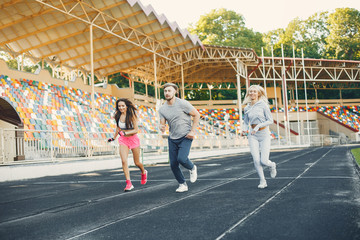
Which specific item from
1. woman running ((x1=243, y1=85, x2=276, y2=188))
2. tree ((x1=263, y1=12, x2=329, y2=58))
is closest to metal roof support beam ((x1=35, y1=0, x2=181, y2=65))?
woman running ((x1=243, y1=85, x2=276, y2=188))

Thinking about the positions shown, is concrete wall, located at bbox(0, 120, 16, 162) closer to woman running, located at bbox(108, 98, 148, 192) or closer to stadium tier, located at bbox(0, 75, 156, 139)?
stadium tier, located at bbox(0, 75, 156, 139)

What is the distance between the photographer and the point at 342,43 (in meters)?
65.2

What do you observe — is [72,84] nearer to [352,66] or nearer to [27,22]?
[27,22]

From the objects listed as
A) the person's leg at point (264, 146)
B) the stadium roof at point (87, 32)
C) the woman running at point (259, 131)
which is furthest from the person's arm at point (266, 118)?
the stadium roof at point (87, 32)

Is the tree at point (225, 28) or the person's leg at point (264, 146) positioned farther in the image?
the tree at point (225, 28)

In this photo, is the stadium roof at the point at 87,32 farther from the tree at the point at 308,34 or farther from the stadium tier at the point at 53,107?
the tree at the point at 308,34

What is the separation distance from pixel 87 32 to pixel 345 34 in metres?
52.0

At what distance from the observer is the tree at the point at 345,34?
213 feet

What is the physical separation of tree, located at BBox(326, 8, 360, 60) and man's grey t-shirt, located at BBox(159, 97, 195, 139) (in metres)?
65.4

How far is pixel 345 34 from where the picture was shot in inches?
2601

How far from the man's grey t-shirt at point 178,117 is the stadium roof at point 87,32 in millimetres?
16646

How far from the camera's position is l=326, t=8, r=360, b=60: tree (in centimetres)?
6494

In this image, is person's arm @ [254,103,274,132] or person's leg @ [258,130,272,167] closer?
person's arm @ [254,103,274,132]

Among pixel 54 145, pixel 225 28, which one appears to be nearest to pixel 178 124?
pixel 54 145
